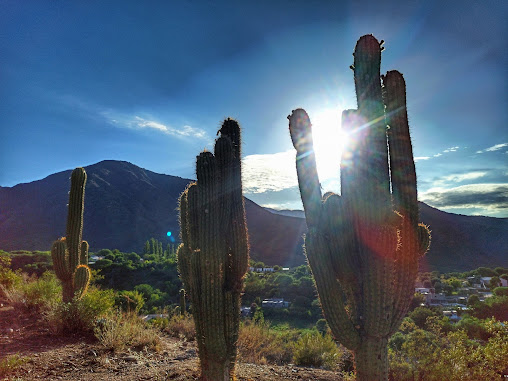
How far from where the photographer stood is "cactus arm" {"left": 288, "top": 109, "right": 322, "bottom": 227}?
5461 millimetres

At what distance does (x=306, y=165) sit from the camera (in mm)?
5664

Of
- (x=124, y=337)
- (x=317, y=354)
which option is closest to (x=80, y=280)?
(x=124, y=337)

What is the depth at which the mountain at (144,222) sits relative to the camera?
55781 mm

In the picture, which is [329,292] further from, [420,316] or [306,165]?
[420,316]

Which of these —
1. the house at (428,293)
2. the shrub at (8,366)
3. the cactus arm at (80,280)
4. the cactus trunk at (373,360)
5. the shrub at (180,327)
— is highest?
the cactus arm at (80,280)

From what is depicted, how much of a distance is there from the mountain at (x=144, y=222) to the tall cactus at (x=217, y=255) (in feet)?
153

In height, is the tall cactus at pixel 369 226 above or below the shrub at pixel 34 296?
above

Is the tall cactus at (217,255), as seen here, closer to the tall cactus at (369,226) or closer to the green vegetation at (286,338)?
the tall cactus at (369,226)

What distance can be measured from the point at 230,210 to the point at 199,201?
58 cm

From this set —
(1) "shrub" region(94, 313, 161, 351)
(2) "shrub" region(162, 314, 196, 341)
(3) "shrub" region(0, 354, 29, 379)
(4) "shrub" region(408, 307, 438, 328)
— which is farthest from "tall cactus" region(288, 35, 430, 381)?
(4) "shrub" region(408, 307, 438, 328)

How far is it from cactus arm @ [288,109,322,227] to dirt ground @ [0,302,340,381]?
11.3 ft

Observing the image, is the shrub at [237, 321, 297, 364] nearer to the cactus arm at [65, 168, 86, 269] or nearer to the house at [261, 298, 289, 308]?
the cactus arm at [65, 168, 86, 269]

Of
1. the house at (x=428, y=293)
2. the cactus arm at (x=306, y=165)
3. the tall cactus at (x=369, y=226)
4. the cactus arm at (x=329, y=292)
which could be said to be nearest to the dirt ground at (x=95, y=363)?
the cactus arm at (x=329, y=292)

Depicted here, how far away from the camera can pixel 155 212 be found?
94.5 meters
